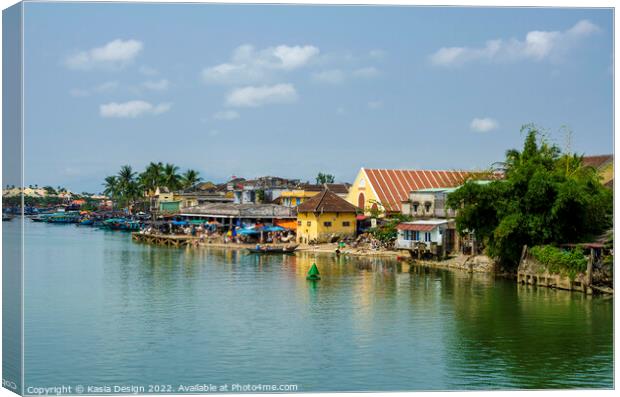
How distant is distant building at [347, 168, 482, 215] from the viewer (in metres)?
32.1

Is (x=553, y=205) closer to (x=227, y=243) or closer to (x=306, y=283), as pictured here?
(x=306, y=283)

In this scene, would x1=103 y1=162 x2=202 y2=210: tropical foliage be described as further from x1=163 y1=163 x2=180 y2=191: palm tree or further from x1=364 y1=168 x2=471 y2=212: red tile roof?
x1=364 y1=168 x2=471 y2=212: red tile roof

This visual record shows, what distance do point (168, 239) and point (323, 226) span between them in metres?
7.30

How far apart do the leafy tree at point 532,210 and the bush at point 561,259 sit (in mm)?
391

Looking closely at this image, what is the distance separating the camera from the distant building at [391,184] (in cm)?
3212

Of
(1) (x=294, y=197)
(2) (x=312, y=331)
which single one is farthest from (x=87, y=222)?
(2) (x=312, y=331)

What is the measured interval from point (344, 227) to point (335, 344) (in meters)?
20.0

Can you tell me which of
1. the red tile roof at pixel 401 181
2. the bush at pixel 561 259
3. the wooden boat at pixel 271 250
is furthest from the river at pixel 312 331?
the red tile roof at pixel 401 181

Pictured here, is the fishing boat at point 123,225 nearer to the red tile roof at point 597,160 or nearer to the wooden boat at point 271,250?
the wooden boat at point 271,250

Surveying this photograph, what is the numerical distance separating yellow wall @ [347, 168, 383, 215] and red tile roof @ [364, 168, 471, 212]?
0.23 meters

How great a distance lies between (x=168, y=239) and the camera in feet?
113

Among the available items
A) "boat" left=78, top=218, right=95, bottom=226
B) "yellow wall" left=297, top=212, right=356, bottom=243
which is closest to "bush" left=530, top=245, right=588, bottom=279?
"yellow wall" left=297, top=212, right=356, bottom=243

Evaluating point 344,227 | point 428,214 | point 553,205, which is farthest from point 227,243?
point 553,205

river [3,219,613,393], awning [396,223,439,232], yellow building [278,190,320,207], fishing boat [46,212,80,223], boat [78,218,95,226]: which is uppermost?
yellow building [278,190,320,207]
